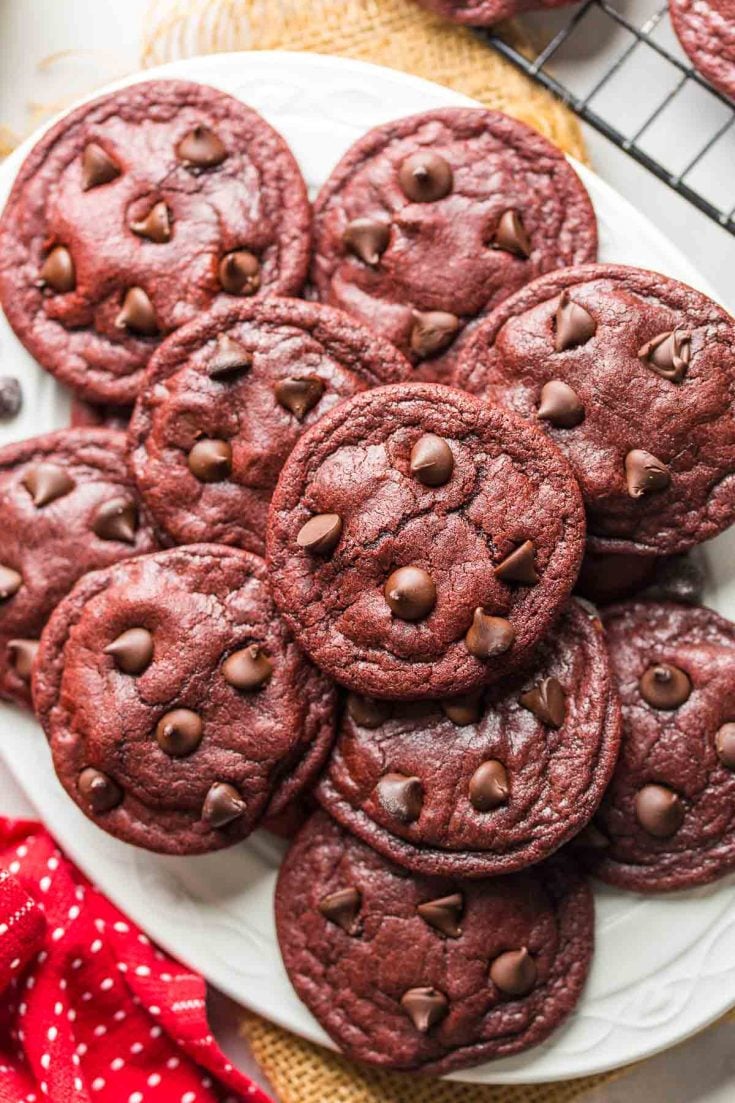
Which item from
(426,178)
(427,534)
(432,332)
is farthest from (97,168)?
(427,534)

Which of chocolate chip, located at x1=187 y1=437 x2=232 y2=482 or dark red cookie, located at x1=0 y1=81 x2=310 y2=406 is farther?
dark red cookie, located at x1=0 y1=81 x2=310 y2=406

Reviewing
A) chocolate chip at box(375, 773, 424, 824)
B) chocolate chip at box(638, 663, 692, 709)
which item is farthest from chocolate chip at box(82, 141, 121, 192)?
chocolate chip at box(638, 663, 692, 709)

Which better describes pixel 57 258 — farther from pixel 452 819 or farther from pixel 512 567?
pixel 452 819

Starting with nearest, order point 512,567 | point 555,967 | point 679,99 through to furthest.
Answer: point 512,567
point 555,967
point 679,99

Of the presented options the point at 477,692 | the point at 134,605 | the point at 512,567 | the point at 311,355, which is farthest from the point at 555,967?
the point at 311,355

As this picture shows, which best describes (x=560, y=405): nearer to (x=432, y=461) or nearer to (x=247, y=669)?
(x=432, y=461)

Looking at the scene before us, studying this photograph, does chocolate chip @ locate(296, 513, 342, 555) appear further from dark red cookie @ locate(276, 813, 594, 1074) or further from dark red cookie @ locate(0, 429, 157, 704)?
dark red cookie @ locate(276, 813, 594, 1074)
